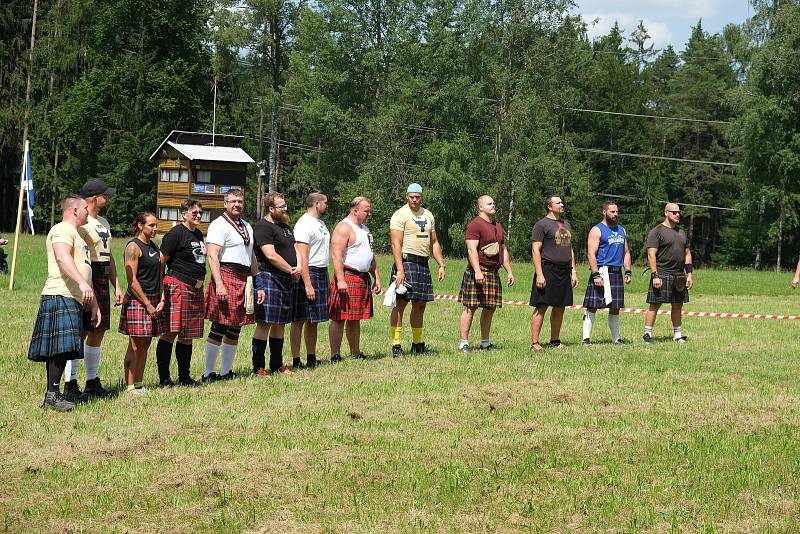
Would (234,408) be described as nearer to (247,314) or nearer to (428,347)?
(247,314)

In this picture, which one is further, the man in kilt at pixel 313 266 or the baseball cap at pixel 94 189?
the man in kilt at pixel 313 266

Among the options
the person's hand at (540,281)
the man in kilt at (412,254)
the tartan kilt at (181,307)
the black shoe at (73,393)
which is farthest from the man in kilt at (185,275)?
the person's hand at (540,281)

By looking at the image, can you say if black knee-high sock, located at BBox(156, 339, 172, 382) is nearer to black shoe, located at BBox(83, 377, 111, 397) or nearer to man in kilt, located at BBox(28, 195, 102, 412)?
black shoe, located at BBox(83, 377, 111, 397)

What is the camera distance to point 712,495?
19.0 ft

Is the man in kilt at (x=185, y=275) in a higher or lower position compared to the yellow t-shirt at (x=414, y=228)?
lower

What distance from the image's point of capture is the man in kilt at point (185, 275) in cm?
929

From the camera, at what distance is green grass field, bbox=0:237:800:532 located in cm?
552

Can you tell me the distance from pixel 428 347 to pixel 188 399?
14.7 feet

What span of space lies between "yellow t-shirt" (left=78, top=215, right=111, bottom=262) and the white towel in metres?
6.46

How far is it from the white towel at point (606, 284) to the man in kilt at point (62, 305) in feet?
22.2

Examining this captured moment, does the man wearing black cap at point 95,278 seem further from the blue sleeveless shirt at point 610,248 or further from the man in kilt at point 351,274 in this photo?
the blue sleeveless shirt at point 610,248

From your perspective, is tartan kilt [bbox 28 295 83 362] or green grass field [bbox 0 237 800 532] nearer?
green grass field [bbox 0 237 800 532]

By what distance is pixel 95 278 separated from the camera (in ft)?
29.4

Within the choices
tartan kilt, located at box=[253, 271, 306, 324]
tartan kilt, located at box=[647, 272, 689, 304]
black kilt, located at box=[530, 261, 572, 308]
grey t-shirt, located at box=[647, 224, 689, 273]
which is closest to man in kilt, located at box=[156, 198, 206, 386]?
tartan kilt, located at box=[253, 271, 306, 324]
